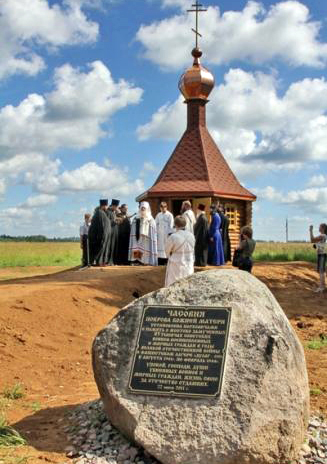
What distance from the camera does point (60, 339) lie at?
852 cm

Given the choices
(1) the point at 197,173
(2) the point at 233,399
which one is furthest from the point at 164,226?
(2) the point at 233,399

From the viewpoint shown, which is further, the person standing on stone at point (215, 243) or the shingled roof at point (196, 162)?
the shingled roof at point (196, 162)

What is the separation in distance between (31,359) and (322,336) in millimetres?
5010

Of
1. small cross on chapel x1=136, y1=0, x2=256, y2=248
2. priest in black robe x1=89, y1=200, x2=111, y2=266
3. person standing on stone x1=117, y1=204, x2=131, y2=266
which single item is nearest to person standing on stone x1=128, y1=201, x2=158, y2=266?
person standing on stone x1=117, y1=204, x2=131, y2=266

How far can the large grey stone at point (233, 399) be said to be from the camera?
14.0 ft

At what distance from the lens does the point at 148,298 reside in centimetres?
501

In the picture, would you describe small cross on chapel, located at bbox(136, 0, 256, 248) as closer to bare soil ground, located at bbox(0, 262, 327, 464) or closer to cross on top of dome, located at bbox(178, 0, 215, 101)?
cross on top of dome, located at bbox(178, 0, 215, 101)

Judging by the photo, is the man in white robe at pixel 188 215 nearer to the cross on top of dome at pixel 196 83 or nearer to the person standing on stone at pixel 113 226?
the person standing on stone at pixel 113 226

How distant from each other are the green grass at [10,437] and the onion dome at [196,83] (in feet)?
64.0

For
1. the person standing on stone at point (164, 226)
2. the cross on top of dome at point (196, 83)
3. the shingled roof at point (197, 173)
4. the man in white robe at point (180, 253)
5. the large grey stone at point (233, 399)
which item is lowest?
the large grey stone at point (233, 399)

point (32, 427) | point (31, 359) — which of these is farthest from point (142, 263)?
point (32, 427)

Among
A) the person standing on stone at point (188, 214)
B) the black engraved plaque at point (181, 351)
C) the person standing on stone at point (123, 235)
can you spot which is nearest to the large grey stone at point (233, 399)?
the black engraved plaque at point (181, 351)

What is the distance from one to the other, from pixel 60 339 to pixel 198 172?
13264 millimetres

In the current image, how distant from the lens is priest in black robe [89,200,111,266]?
→ 1454 cm
